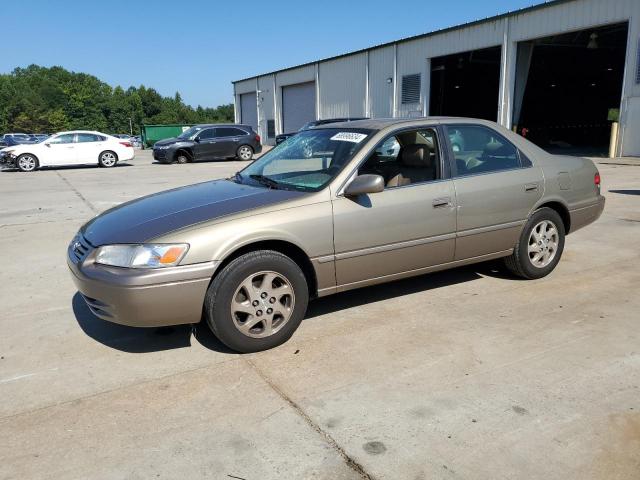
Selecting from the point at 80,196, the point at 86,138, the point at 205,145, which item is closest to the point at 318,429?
the point at 80,196

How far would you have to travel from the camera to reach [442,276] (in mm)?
5309

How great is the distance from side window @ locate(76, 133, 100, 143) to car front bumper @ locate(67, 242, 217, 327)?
18.7m

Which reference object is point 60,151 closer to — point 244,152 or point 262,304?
point 244,152

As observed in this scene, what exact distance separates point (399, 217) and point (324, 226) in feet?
2.18

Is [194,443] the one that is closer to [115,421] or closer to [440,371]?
[115,421]

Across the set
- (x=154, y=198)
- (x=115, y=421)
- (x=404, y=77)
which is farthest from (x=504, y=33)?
(x=115, y=421)

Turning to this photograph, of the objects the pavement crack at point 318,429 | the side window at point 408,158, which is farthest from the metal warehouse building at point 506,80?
the pavement crack at point 318,429

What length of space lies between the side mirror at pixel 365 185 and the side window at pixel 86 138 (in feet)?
62.4

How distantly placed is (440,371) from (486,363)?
33 cm

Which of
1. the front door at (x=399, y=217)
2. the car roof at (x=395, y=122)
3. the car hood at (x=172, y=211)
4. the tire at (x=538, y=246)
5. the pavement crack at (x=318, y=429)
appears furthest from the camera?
the tire at (x=538, y=246)

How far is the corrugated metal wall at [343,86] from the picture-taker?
31.2 m

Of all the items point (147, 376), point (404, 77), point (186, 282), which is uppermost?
point (404, 77)

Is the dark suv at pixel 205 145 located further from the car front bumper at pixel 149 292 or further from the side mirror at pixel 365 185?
the car front bumper at pixel 149 292

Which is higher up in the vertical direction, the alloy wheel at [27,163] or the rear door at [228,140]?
the rear door at [228,140]
